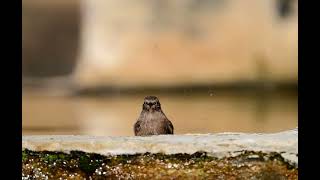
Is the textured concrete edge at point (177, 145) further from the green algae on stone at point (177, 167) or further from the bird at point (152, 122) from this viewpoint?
the bird at point (152, 122)

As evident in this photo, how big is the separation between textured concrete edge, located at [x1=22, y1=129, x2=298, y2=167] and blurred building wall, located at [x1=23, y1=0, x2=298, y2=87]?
2.73 metres

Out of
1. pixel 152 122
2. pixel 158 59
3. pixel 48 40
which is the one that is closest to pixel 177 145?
pixel 152 122

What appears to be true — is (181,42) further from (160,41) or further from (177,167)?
(177,167)

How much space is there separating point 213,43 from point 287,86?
0.73 metres

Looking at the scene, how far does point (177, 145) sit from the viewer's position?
5316 mm

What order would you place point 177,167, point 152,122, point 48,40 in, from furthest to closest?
1. point 48,40
2. point 152,122
3. point 177,167

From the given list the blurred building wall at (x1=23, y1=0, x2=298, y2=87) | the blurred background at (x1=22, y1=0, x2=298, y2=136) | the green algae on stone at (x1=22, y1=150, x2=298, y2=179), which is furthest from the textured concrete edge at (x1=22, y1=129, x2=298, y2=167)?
the blurred building wall at (x1=23, y1=0, x2=298, y2=87)

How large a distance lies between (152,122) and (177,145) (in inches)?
54.9

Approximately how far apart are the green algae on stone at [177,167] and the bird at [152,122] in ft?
4.14

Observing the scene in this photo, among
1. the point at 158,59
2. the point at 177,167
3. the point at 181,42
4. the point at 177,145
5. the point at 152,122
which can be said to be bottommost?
the point at 177,167

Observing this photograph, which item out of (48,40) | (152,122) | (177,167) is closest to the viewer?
(177,167)

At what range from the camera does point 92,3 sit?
27.3ft

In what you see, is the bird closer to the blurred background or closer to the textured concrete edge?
the textured concrete edge

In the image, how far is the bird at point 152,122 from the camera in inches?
261
